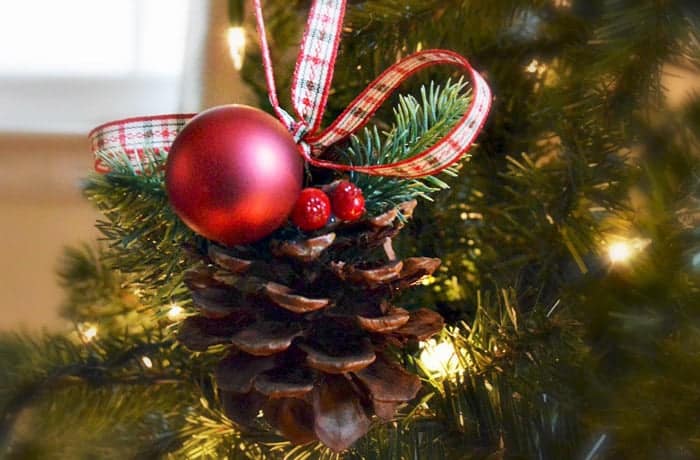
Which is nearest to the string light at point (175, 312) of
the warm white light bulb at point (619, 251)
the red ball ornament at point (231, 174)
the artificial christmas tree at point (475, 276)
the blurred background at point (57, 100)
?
the artificial christmas tree at point (475, 276)

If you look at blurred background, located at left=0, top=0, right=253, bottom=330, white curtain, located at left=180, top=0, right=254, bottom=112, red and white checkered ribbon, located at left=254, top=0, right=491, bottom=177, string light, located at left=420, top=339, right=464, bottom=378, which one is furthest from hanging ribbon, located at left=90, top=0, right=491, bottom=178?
→ blurred background, located at left=0, top=0, right=253, bottom=330

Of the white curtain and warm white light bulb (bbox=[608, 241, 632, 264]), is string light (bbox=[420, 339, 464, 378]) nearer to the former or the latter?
warm white light bulb (bbox=[608, 241, 632, 264])

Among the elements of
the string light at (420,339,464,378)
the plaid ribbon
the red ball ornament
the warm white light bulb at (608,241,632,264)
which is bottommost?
the string light at (420,339,464,378)

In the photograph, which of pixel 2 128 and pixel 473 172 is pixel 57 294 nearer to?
pixel 2 128

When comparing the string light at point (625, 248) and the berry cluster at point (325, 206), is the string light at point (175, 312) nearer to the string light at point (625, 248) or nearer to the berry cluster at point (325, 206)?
the berry cluster at point (325, 206)

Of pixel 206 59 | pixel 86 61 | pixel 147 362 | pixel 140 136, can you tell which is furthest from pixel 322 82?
pixel 86 61

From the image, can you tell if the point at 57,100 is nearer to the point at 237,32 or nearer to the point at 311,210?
the point at 237,32
